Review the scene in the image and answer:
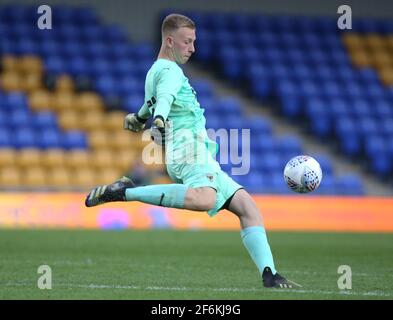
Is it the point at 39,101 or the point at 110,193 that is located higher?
the point at 39,101

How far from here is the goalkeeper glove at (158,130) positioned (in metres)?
6.88

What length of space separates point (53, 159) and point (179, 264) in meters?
9.78

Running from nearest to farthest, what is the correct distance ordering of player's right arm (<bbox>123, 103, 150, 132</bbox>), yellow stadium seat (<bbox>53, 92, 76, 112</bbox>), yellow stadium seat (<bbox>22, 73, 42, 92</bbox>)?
player's right arm (<bbox>123, 103, 150, 132</bbox>) < yellow stadium seat (<bbox>53, 92, 76, 112</bbox>) < yellow stadium seat (<bbox>22, 73, 42, 92</bbox>)

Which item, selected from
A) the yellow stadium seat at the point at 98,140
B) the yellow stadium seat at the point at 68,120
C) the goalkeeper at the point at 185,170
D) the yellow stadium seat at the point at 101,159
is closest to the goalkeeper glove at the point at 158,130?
the goalkeeper at the point at 185,170

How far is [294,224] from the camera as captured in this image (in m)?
17.3

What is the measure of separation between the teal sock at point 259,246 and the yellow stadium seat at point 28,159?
12.2 m

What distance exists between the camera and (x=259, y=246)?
7.35 metres

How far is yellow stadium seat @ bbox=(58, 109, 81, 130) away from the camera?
2020cm

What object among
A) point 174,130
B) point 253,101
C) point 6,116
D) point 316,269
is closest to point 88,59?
point 6,116

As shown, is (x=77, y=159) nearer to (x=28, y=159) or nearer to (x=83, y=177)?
(x=83, y=177)

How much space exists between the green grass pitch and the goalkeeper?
1.50ft

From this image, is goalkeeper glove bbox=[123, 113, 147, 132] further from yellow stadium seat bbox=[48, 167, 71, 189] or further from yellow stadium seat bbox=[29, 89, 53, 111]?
yellow stadium seat bbox=[29, 89, 53, 111]

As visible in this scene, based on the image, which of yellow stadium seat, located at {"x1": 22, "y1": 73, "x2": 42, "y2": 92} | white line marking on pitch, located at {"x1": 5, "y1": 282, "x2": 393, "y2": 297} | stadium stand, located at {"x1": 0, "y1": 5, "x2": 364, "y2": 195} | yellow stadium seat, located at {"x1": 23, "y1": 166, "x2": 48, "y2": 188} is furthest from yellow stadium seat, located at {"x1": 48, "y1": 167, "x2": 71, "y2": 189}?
white line marking on pitch, located at {"x1": 5, "y1": 282, "x2": 393, "y2": 297}

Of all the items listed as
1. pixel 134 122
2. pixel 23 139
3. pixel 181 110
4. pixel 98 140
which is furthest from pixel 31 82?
pixel 181 110
